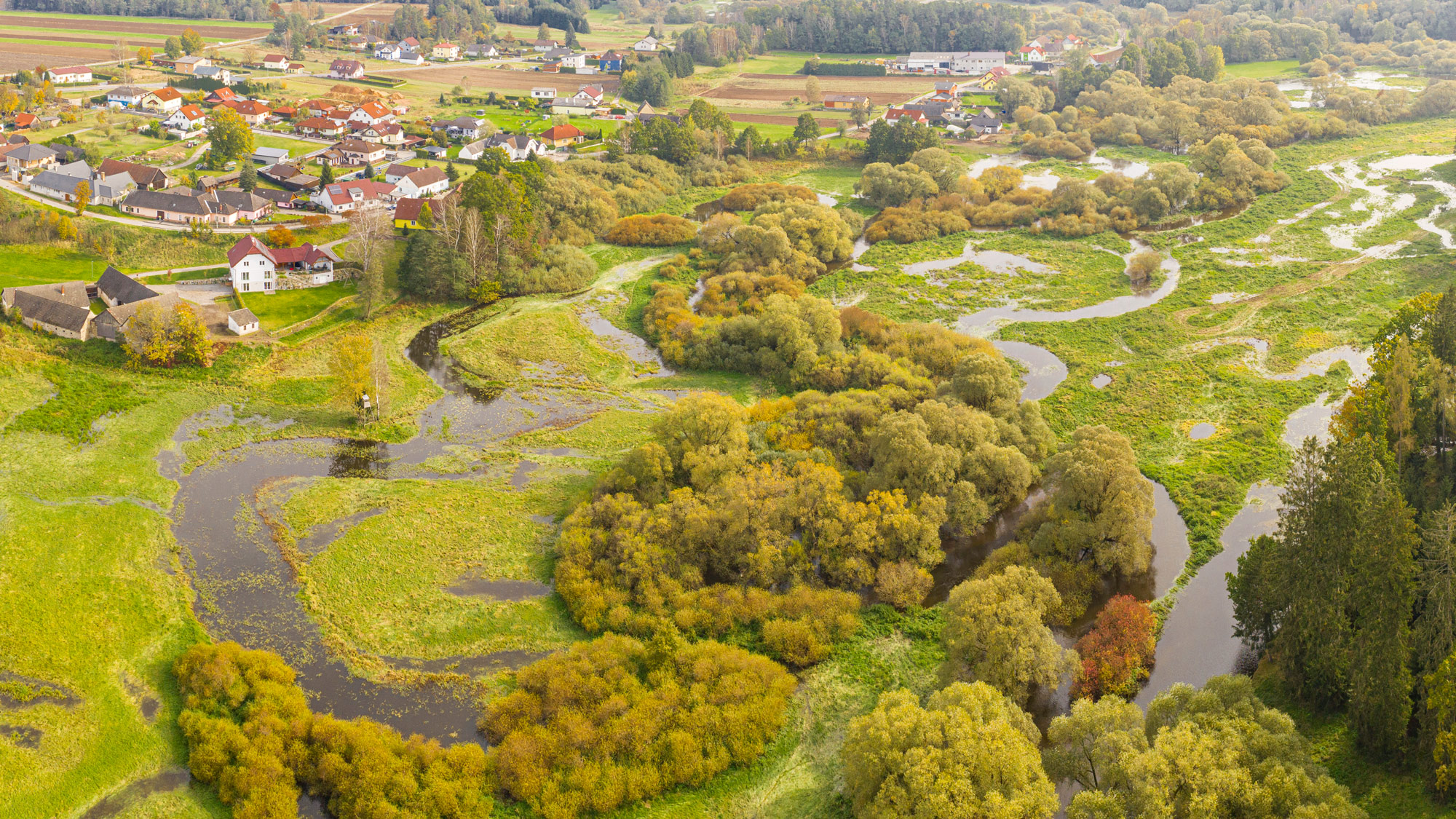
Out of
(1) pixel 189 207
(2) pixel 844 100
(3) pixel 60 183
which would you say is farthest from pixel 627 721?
(2) pixel 844 100

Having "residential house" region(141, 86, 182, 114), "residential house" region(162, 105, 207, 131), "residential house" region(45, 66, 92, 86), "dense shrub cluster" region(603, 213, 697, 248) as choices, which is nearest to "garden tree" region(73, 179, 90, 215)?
"residential house" region(162, 105, 207, 131)

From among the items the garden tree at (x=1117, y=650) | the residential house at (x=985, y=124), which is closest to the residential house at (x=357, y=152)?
the residential house at (x=985, y=124)

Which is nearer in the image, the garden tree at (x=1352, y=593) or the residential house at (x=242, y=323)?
the garden tree at (x=1352, y=593)

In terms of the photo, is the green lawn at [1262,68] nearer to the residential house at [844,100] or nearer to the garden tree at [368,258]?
the residential house at [844,100]

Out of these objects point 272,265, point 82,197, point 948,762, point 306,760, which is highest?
point 82,197

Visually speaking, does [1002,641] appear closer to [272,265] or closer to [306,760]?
[306,760]

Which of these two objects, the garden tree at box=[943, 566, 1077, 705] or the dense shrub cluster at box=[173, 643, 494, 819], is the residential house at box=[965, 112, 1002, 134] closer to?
the garden tree at box=[943, 566, 1077, 705]
